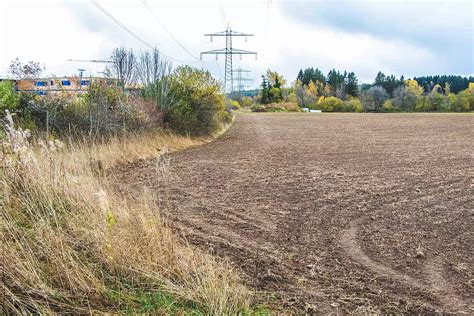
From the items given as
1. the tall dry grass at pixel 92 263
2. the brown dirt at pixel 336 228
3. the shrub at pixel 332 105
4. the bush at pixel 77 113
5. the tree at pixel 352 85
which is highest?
the tree at pixel 352 85

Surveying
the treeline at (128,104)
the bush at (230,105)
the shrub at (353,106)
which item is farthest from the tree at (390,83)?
the treeline at (128,104)

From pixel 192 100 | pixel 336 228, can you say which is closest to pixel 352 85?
pixel 192 100

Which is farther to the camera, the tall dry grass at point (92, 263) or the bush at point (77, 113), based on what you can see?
the bush at point (77, 113)

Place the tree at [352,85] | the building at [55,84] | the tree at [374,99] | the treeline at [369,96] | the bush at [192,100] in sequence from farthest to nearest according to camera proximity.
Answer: the tree at [352,85] < the tree at [374,99] < the treeline at [369,96] < the bush at [192,100] < the building at [55,84]

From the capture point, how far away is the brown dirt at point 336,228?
423 cm

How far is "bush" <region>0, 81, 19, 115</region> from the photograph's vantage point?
12.8 meters

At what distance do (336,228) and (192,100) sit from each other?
47.4 feet

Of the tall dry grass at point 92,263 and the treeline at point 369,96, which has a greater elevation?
the treeline at point 369,96

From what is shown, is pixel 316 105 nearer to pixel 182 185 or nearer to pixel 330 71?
pixel 330 71

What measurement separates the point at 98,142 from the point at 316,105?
9868 centimetres

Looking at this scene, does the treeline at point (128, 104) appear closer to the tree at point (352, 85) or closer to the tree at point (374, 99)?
the tree at point (374, 99)

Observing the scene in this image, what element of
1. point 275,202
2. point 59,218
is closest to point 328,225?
point 275,202

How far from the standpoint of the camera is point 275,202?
7.77 m

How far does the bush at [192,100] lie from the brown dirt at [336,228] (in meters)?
6.89
